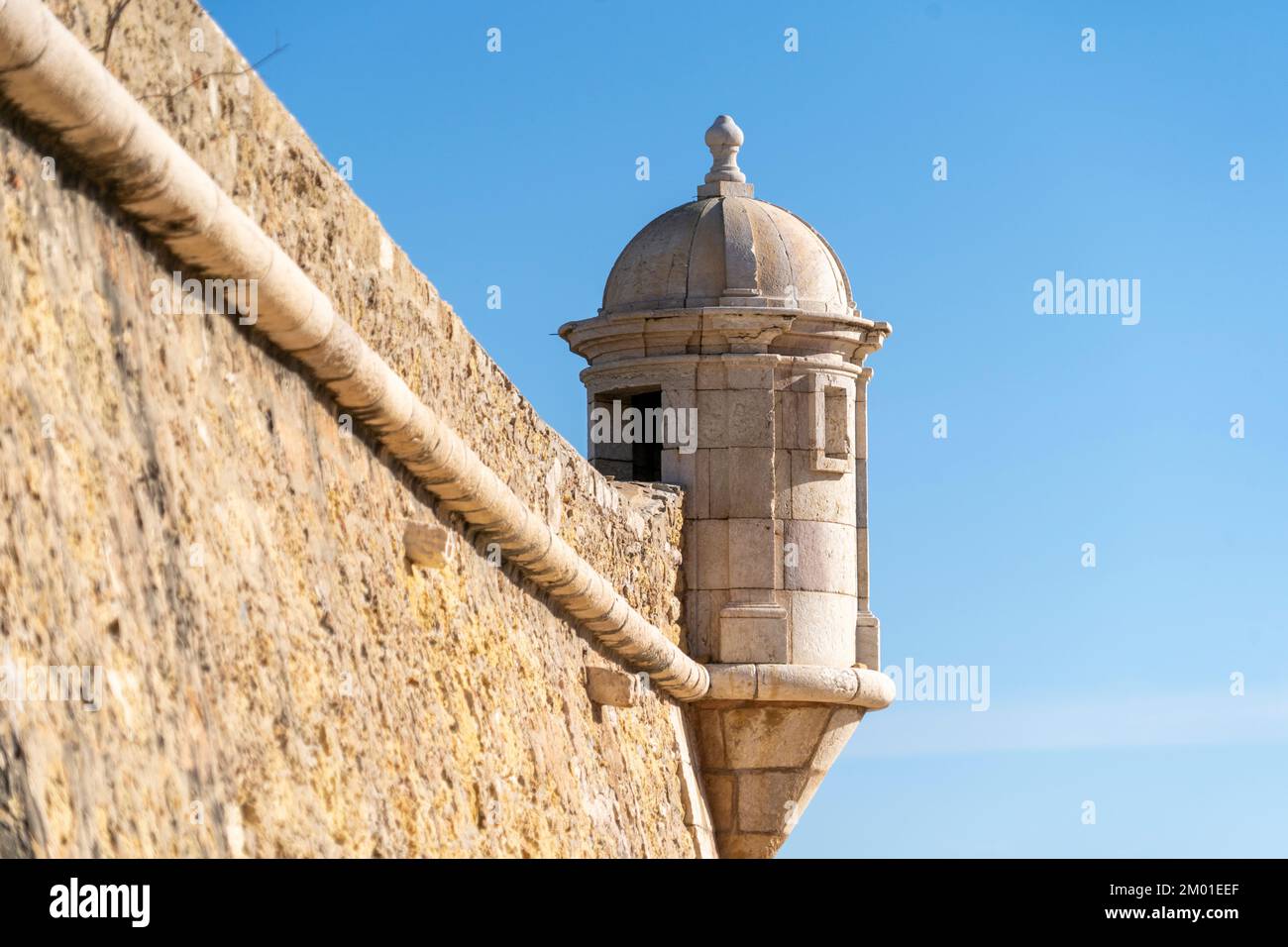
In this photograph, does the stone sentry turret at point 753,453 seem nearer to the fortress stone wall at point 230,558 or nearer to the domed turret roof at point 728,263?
the domed turret roof at point 728,263

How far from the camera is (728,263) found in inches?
452

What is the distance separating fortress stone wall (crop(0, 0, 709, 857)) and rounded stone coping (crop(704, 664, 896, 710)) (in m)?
3.03

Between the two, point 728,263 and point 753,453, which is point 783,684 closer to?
point 753,453

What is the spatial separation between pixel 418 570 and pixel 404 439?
1.40ft

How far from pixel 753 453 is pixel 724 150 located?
1.82 m

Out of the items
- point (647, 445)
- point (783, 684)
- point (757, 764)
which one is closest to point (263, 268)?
point (783, 684)

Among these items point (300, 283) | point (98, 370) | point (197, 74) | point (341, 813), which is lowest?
point (341, 813)

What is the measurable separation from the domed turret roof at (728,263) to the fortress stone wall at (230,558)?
3.34 m

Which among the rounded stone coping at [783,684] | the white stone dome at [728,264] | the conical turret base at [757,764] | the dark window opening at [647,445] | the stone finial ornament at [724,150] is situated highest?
the stone finial ornament at [724,150]

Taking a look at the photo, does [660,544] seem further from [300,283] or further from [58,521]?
[58,521]

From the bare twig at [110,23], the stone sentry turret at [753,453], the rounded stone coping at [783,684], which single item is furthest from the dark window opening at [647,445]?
the bare twig at [110,23]

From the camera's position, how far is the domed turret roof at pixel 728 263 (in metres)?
11.4

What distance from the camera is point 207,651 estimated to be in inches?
204

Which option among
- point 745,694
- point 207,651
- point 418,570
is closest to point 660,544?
point 745,694
